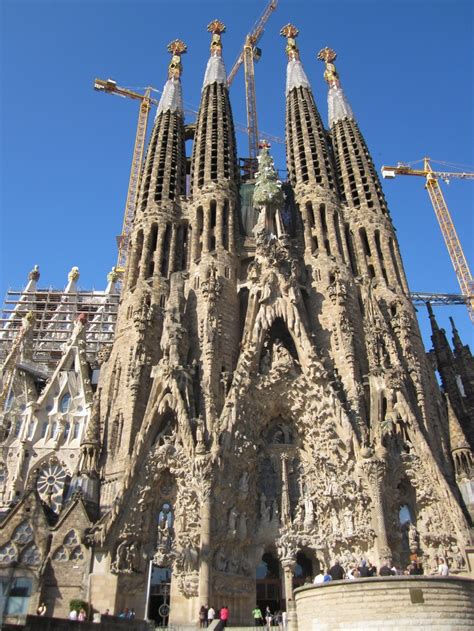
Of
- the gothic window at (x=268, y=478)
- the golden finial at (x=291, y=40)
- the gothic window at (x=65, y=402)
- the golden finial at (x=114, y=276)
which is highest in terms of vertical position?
the golden finial at (x=291, y=40)

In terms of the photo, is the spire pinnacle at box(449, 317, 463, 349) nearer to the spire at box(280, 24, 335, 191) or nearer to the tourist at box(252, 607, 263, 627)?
the spire at box(280, 24, 335, 191)

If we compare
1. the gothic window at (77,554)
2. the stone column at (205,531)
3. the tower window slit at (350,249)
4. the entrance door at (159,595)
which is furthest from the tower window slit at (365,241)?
the gothic window at (77,554)

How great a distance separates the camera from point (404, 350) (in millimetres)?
26297

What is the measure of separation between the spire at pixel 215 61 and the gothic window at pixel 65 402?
24.9 metres

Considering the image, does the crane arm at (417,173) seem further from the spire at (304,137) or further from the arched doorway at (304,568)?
the arched doorway at (304,568)

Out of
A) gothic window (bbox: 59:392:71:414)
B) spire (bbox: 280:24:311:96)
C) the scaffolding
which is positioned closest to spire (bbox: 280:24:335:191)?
spire (bbox: 280:24:311:96)

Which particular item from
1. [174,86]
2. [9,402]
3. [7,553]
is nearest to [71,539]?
[7,553]

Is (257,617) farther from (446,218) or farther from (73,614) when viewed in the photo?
(446,218)

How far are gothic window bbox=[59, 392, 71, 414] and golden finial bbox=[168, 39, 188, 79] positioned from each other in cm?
2589

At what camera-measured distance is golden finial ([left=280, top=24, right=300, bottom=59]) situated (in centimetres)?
4557

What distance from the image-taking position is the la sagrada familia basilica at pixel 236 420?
789 inches

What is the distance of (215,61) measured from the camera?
4294 cm

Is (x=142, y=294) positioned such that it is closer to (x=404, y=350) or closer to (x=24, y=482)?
(x=24, y=482)

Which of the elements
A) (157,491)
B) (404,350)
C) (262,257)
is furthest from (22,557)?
(404,350)
